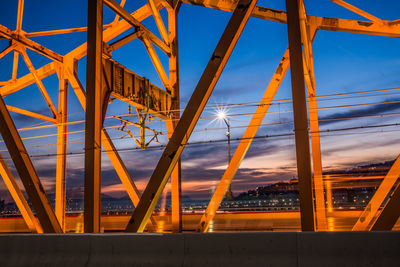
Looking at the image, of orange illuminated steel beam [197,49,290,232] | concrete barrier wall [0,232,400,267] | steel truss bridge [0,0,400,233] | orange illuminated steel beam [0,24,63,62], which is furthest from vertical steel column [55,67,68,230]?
concrete barrier wall [0,232,400,267]

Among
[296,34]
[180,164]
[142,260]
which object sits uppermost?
[296,34]

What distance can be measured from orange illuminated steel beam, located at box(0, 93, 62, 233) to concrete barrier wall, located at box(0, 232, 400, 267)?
2521 millimetres

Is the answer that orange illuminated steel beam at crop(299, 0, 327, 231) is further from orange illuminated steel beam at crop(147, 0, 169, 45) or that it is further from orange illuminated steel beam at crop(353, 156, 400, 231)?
orange illuminated steel beam at crop(147, 0, 169, 45)

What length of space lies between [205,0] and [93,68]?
4.84 m

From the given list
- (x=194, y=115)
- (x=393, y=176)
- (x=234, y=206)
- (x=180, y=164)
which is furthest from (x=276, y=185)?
(x=194, y=115)

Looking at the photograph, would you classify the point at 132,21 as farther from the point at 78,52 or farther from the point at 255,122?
the point at 255,122

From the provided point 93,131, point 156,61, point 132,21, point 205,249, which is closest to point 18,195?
point 93,131

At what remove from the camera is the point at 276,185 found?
16281 mm

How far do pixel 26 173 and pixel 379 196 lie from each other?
9409 millimetres

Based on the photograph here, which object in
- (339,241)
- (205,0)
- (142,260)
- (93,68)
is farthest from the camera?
(205,0)

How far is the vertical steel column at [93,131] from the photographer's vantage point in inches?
341

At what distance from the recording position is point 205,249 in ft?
17.8

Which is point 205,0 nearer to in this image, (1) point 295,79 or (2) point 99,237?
(1) point 295,79

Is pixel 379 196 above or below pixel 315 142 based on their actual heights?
below
